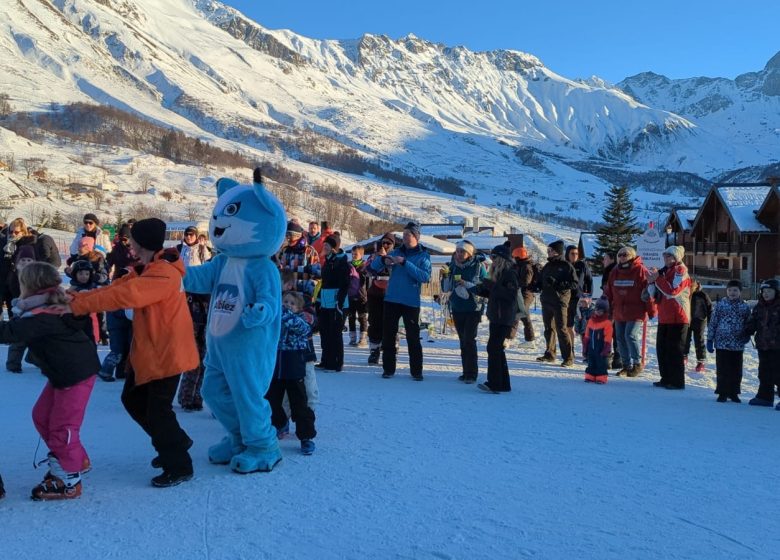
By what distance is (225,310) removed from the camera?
3.93 metres

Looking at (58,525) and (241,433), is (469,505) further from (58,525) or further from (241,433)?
(58,525)

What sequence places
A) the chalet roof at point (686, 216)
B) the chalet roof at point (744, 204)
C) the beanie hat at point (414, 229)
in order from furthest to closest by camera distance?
the chalet roof at point (686, 216) < the chalet roof at point (744, 204) < the beanie hat at point (414, 229)

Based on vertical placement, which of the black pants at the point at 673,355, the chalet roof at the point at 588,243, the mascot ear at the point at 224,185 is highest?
the chalet roof at the point at 588,243

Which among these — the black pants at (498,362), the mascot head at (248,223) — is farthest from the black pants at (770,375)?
the mascot head at (248,223)

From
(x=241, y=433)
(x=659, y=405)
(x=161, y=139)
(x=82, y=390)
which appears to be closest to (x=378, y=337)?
(x=659, y=405)

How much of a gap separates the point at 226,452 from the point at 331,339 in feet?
12.5

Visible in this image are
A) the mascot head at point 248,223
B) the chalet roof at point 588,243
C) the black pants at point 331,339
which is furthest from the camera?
the chalet roof at point 588,243

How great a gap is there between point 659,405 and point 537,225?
12584 centimetres

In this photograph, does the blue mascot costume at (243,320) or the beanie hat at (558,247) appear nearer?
the blue mascot costume at (243,320)

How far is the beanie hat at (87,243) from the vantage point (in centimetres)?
757

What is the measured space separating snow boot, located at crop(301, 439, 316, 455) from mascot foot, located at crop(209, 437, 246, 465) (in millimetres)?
470

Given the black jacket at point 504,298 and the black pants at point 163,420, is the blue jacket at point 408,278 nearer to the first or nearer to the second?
the black jacket at point 504,298

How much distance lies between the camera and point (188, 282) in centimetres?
407

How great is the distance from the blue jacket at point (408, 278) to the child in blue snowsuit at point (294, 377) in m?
2.89
